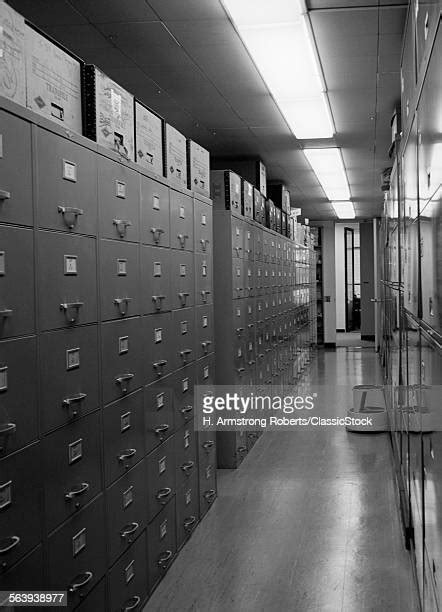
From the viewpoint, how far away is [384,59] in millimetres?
4480

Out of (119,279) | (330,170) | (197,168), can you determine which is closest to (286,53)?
(197,168)

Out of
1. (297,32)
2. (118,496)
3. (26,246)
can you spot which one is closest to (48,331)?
(26,246)

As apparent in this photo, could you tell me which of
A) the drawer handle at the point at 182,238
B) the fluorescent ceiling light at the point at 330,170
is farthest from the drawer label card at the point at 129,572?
the fluorescent ceiling light at the point at 330,170

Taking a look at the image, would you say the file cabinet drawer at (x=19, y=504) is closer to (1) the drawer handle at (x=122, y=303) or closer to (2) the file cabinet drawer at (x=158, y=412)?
(1) the drawer handle at (x=122, y=303)

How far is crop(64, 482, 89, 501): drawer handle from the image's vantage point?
238 centimetres

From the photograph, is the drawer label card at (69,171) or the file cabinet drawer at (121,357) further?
the file cabinet drawer at (121,357)

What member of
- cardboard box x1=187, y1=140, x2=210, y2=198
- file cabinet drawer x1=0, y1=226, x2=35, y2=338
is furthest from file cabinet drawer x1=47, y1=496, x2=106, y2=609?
cardboard box x1=187, y1=140, x2=210, y2=198

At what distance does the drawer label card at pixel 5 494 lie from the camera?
76.7 inches

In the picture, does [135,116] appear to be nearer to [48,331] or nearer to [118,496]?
[48,331]

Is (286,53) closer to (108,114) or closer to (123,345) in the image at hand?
(108,114)

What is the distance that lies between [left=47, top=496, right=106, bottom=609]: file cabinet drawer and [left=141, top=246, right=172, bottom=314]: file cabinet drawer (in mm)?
980

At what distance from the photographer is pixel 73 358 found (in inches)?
96.3

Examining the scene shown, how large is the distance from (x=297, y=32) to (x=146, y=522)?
261 centimetres

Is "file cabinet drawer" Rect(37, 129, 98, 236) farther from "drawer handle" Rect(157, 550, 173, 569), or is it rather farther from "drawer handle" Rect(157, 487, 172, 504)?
"drawer handle" Rect(157, 550, 173, 569)
